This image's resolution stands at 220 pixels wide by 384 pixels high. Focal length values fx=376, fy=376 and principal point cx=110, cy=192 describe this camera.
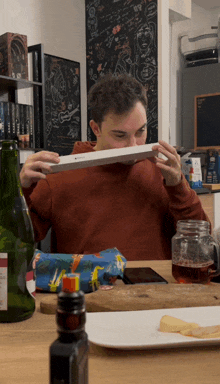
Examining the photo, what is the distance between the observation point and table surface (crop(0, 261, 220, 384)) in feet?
1.49

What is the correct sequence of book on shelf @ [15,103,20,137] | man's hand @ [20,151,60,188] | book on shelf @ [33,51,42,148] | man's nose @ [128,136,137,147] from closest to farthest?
1. man's hand @ [20,151,60,188]
2. man's nose @ [128,136,137,147]
3. book on shelf @ [15,103,20,137]
4. book on shelf @ [33,51,42,148]

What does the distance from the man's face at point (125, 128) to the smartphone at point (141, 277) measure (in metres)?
0.57

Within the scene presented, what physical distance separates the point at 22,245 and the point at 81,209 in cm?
68

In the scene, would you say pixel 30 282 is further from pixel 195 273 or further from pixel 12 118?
pixel 12 118

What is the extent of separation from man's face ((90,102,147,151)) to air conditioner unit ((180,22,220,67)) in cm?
259

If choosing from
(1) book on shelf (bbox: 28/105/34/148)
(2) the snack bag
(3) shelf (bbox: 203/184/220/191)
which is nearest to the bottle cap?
(2) the snack bag

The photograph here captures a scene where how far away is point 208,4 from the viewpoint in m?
3.94

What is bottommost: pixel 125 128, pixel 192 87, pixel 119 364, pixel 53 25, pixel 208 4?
pixel 119 364

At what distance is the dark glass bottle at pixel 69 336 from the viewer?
29cm

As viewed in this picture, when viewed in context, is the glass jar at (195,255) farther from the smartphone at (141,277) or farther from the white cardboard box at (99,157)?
the white cardboard box at (99,157)

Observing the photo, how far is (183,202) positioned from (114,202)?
0.25m

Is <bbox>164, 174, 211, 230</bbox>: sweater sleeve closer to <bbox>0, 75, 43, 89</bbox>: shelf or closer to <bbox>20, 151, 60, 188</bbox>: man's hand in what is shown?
<bbox>20, 151, 60, 188</bbox>: man's hand

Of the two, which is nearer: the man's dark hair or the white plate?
the white plate

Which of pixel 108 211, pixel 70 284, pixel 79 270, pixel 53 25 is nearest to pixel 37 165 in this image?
pixel 108 211
